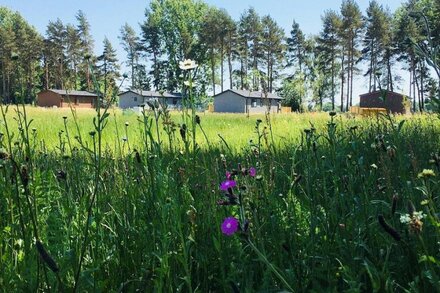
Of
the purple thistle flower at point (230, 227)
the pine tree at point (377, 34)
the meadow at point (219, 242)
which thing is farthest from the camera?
the pine tree at point (377, 34)

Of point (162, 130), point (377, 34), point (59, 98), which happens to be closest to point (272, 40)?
point (377, 34)

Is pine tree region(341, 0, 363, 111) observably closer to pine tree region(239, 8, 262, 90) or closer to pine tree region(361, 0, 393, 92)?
pine tree region(361, 0, 393, 92)

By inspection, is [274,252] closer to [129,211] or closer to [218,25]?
[129,211]

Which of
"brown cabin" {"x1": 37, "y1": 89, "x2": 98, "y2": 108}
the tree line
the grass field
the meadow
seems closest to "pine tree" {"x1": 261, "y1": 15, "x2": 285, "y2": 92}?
the tree line

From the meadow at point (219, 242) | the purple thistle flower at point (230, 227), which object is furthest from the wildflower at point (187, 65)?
the purple thistle flower at point (230, 227)

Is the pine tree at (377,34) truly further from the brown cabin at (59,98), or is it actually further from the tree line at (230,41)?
the brown cabin at (59,98)

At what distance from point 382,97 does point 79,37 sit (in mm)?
84285

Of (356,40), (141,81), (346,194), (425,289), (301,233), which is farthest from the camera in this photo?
(356,40)

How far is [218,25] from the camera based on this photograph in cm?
7225

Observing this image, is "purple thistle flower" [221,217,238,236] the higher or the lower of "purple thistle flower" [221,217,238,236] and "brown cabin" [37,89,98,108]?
the lower

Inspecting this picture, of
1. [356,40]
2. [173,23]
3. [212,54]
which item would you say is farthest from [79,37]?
[356,40]

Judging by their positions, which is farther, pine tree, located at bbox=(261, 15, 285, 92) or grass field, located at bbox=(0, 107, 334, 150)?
pine tree, located at bbox=(261, 15, 285, 92)

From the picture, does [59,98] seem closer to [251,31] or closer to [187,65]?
[251,31]

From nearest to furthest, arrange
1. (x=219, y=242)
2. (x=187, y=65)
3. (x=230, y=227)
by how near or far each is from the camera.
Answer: (x=230, y=227) < (x=219, y=242) < (x=187, y=65)
